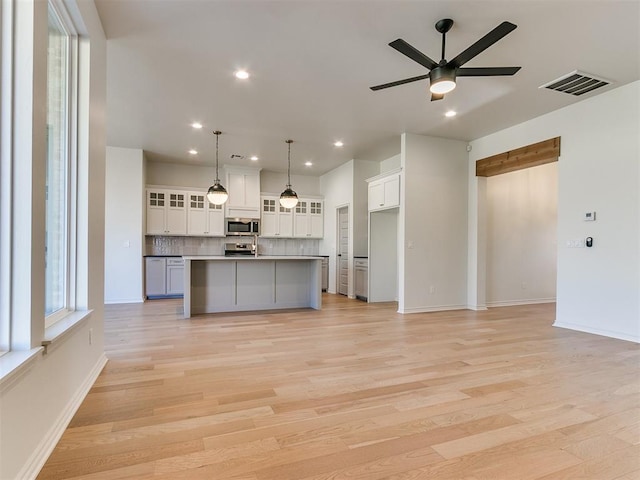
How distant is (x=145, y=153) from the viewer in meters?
6.91

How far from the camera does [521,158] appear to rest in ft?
17.1

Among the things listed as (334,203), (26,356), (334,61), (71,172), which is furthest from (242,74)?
(334,203)

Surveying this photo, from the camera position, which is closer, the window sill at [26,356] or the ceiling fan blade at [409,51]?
the window sill at [26,356]

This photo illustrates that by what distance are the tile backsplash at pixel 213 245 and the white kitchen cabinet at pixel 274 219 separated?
339 millimetres

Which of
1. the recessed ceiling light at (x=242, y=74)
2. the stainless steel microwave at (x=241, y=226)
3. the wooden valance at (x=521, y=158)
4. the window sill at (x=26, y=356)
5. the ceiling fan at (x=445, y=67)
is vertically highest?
the recessed ceiling light at (x=242, y=74)

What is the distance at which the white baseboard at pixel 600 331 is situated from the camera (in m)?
3.93

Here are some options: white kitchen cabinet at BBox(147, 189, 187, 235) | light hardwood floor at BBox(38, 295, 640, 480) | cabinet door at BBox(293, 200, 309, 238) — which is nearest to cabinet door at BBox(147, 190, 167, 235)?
white kitchen cabinet at BBox(147, 189, 187, 235)

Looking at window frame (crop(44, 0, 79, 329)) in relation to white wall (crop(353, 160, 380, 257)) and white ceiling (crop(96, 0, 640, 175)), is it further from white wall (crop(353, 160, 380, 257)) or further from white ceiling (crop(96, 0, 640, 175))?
white wall (crop(353, 160, 380, 257))

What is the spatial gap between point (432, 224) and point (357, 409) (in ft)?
13.7

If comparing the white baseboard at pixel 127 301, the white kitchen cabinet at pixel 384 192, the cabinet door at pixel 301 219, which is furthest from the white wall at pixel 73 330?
the cabinet door at pixel 301 219

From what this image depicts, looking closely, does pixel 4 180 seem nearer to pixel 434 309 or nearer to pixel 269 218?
pixel 434 309

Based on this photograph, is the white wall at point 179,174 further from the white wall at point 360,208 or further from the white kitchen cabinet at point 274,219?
the white wall at point 360,208

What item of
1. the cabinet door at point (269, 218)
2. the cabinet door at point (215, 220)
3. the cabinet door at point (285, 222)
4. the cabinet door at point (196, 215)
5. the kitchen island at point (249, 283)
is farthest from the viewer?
the cabinet door at point (285, 222)

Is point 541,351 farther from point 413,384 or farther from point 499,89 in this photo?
point 499,89
